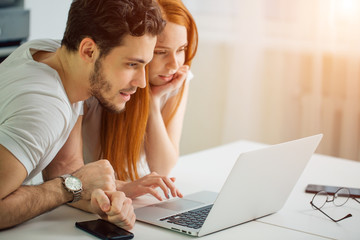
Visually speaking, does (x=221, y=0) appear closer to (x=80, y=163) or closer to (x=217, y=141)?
(x=217, y=141)

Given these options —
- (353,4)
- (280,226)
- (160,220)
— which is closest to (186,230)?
(160,220)

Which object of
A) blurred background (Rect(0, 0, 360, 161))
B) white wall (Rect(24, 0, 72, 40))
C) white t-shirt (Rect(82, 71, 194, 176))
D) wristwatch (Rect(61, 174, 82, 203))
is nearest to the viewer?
wristwatch (Rect(61, 174, 82, 203))

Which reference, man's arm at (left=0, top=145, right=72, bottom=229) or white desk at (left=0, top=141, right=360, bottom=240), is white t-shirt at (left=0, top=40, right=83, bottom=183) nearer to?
man's arm at (left=0, top=145, right=72, bottom=229)

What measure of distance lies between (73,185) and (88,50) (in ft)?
1.10

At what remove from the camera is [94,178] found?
1.32 metres

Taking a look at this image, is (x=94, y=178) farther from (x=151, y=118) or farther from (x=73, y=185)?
(x=151, y=118)

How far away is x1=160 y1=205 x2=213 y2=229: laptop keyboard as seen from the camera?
A: 122 cm

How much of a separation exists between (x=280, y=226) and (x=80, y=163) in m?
0.59

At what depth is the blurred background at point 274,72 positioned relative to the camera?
2.90m

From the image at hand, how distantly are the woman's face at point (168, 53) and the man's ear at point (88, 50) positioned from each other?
0.29 metres

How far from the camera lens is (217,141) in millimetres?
3551

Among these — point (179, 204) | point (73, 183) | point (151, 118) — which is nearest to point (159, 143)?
point (151, 118)

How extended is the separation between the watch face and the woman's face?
503 mm

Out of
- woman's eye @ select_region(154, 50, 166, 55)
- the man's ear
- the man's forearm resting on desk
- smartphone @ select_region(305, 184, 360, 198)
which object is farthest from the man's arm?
smartphone @ select_region(305, 184, 360, 198)
